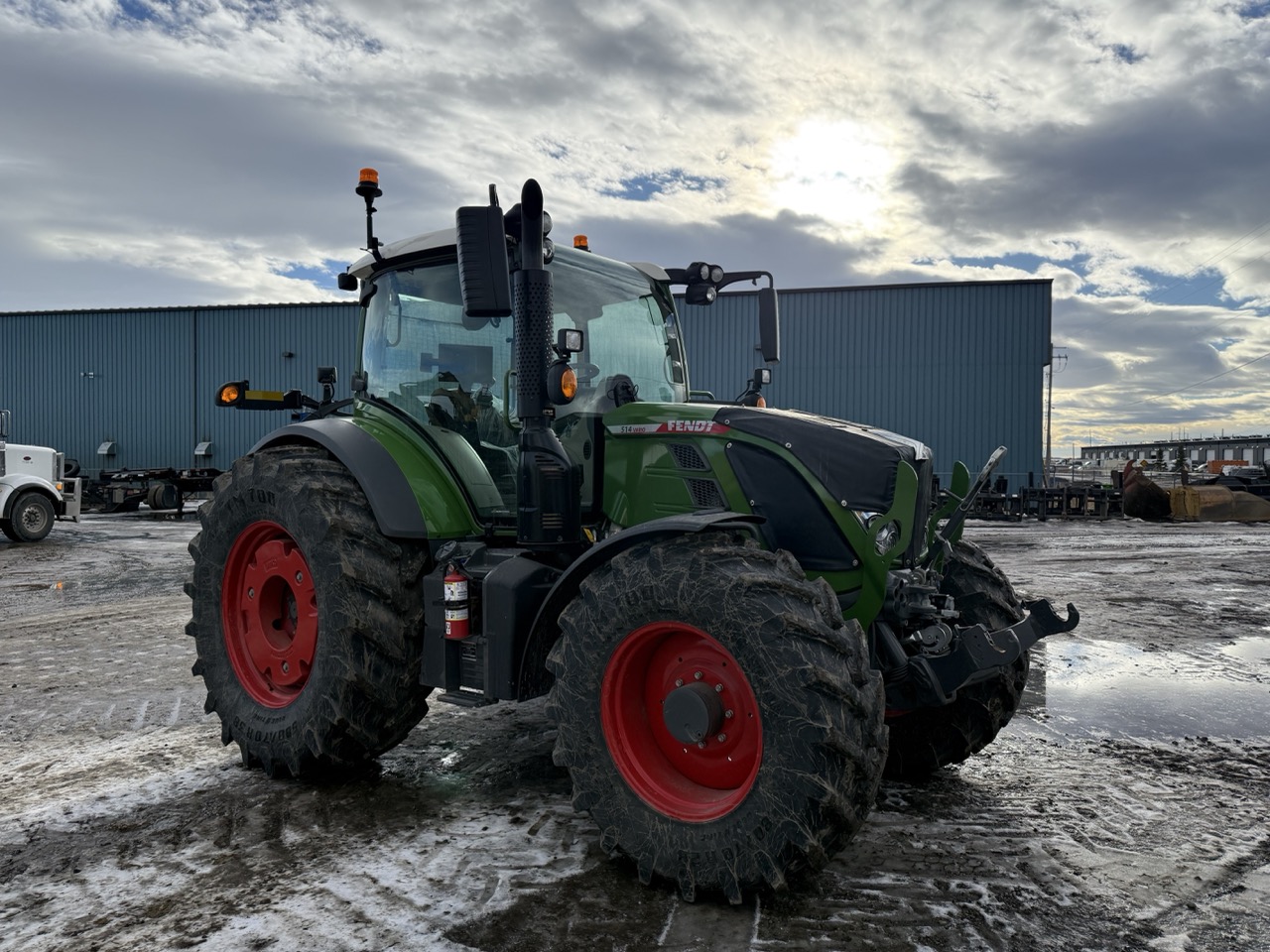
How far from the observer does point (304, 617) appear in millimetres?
4055

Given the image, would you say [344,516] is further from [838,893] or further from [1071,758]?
[1071,758]

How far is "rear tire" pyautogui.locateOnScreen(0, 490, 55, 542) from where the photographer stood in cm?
1458

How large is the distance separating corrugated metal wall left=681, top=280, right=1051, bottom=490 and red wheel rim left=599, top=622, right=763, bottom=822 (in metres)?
21.4

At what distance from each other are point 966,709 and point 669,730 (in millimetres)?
1608

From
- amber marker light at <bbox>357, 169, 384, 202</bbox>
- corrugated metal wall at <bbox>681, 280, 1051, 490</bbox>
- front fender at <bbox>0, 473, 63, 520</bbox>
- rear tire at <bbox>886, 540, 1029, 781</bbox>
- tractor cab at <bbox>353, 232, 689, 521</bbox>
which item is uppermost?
corrugated metal wall at <bbox>681, 280, 1051, 490</bbox>

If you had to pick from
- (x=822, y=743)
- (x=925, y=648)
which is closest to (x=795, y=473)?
(x=925, y=648)

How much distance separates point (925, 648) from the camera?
344cm

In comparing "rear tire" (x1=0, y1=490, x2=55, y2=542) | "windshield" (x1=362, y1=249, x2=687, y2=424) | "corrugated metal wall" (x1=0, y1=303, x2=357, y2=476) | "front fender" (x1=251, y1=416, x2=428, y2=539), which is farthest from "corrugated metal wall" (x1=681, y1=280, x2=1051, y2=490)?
"front fender" (x1=251, y1=416, x2=428, y2=539)

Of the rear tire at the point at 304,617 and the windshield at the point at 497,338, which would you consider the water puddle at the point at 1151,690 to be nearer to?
the windshield at the point at 497,338

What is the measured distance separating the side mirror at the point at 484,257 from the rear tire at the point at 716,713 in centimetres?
102

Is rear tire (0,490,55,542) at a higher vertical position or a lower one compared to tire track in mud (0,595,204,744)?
higher

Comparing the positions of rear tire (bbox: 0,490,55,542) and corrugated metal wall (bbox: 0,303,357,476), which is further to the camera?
corrugated metal wall (bbox: 0,303,357,476)

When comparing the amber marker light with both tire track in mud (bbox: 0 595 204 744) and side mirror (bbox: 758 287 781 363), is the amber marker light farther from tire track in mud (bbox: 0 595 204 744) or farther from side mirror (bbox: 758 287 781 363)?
tire track in mud (bbox: 0 595 204 744)

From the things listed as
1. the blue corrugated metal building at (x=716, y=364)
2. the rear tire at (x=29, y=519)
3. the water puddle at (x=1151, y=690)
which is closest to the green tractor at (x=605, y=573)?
the water puddle at (x=1151, y=690)
